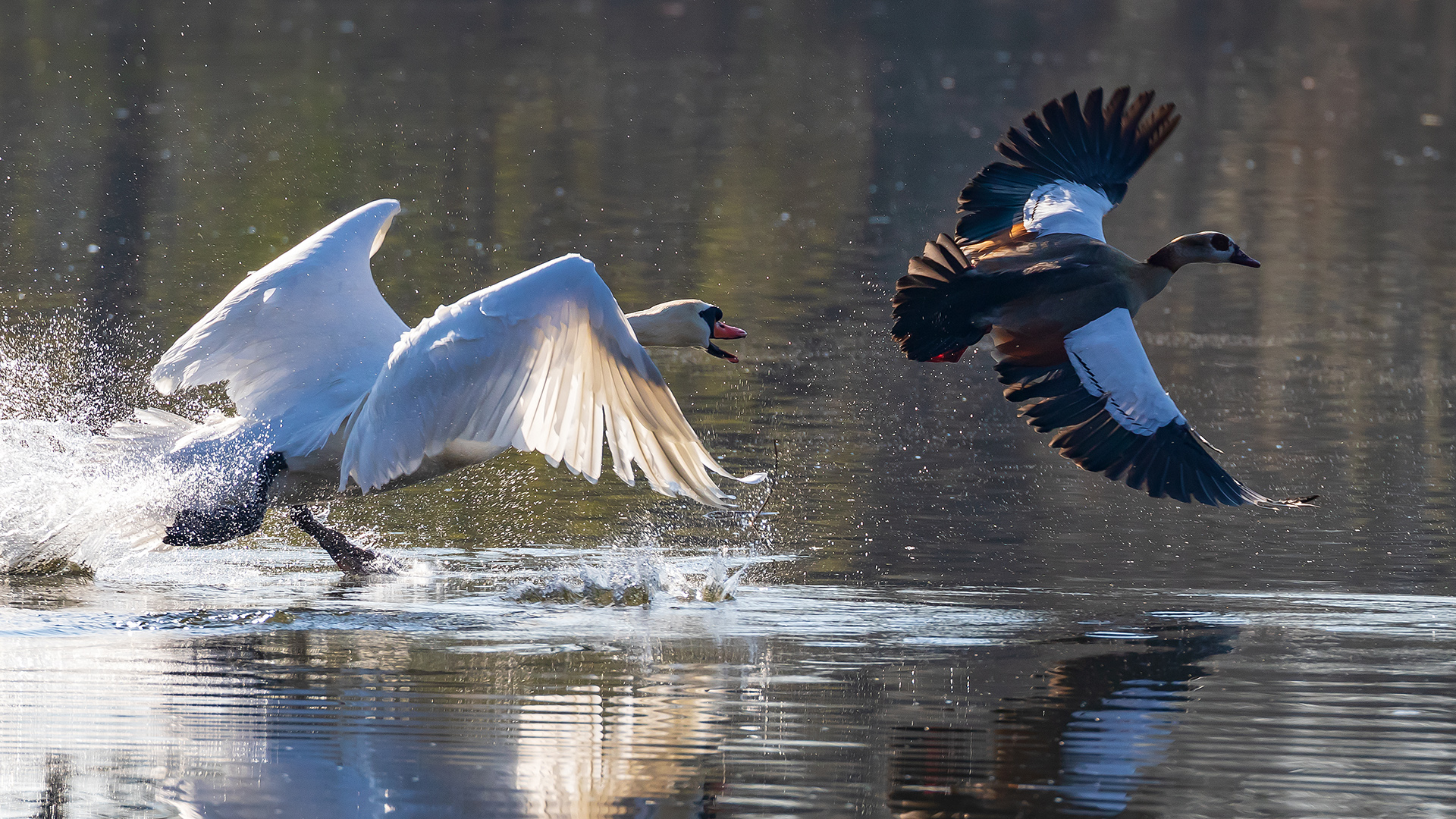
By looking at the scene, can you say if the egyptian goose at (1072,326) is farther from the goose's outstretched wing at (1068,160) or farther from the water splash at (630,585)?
the water splash at (630,585)

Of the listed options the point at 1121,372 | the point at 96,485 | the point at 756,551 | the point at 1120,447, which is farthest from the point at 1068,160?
the point at 96,485

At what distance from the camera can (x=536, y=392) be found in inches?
302

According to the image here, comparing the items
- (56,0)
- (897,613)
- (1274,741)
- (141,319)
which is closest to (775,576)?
(897,613)

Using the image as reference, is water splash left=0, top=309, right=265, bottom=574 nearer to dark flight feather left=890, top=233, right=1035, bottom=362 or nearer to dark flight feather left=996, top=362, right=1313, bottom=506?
dark flight feather left=890, top=233, right=1035, bottom=362

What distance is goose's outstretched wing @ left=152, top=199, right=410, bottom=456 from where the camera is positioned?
8.87m

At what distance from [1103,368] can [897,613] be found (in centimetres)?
129

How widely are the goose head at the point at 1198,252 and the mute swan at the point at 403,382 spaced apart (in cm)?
183

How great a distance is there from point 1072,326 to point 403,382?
2.71 m

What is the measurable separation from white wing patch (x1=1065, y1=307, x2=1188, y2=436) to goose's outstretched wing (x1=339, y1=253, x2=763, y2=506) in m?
1.62

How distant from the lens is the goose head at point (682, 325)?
8.61m

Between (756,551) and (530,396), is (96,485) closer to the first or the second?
(530,396)

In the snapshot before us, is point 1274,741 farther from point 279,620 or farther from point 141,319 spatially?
point 141,319

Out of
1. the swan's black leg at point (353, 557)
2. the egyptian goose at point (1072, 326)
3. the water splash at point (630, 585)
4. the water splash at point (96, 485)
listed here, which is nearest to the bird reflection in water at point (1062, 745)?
the egyptian goose at point (1072, 326)

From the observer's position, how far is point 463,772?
5.73 metres
